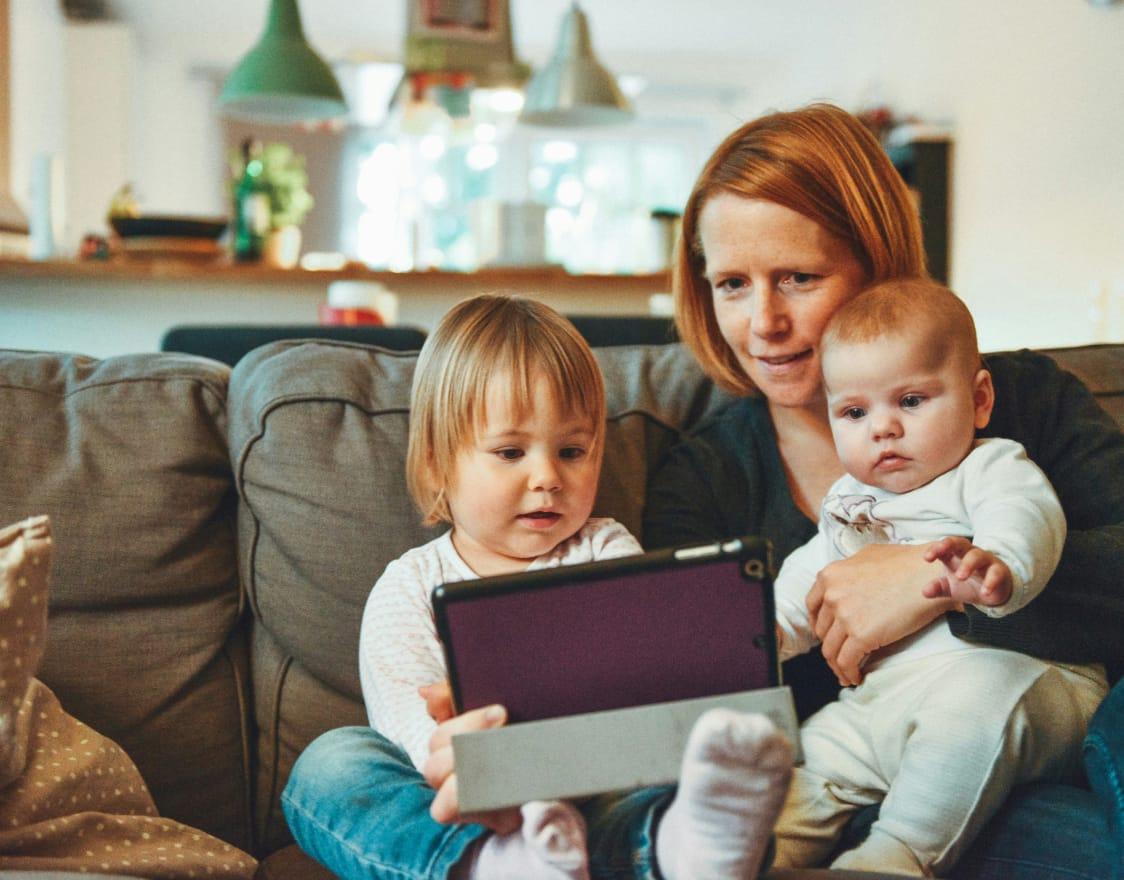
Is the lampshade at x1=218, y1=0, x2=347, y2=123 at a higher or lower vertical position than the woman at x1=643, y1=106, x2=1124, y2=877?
higher

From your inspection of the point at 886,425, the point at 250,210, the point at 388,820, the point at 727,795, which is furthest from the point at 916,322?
the point at 250,210

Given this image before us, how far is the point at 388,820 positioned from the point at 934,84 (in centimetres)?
507

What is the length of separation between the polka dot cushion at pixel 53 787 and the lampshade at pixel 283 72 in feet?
10.4

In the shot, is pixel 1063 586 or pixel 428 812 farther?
pixel 1063 586

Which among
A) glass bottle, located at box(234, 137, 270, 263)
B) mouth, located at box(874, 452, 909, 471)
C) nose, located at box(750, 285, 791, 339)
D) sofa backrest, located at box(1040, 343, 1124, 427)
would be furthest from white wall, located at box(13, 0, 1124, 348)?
mouth, located at box(874, 452, 909, 471)

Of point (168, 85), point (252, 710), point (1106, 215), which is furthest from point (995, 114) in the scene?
point (168, 85)

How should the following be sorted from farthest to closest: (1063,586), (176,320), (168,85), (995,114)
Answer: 1. (168,85)
2. (995,114)
3. (176,320)
4. (1063,586)

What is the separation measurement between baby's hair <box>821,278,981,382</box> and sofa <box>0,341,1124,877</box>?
39 cm

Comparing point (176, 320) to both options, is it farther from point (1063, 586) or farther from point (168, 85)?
point (168, 85)

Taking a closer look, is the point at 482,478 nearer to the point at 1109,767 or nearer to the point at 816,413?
the point at 816,413

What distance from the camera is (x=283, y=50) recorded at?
13.1ft

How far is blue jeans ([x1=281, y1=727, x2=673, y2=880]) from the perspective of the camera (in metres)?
0.90

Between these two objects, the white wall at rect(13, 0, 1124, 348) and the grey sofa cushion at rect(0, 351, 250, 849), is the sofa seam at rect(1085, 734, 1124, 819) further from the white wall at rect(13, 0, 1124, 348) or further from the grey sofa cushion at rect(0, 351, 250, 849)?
the white wall at rect(13, 0, 1124, 348)

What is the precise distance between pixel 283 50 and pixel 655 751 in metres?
3.70
